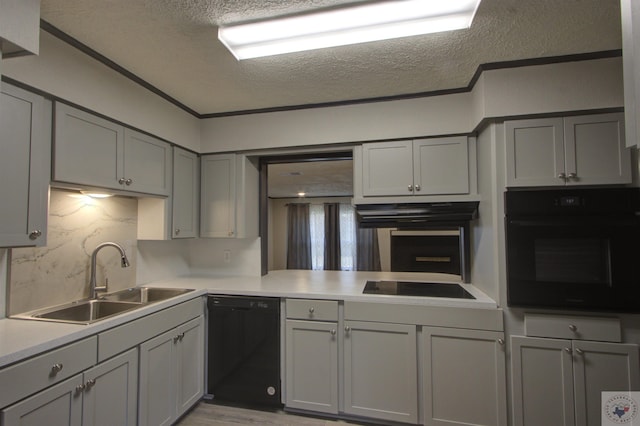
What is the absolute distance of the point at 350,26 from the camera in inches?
58.9

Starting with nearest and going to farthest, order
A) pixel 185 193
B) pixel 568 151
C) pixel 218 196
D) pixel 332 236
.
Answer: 1. pixel 568 151
2. pixel 185 193
3. pixel 218 196
4. pixel 332 236

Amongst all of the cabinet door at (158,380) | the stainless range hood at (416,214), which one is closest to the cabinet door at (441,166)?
the stainless range hood at (416,214)

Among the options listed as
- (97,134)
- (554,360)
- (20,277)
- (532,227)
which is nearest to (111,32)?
(97,134)

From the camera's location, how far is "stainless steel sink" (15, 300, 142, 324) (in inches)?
67.2

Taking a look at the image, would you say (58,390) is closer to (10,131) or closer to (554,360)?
(10,131)

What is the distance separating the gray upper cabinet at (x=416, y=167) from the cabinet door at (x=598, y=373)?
1161mm

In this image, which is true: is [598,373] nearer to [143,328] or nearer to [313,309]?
[313,309]

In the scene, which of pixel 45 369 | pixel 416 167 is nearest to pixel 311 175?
pixel 416 167

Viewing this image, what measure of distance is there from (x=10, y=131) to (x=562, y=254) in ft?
9.54

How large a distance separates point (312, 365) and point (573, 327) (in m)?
1.60

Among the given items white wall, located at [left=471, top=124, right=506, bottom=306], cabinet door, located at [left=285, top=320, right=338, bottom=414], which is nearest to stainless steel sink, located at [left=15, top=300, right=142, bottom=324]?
cabinet door, located at [left=285, top=320, right=338, bottom=414]

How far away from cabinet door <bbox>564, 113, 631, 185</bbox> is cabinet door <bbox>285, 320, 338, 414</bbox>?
1.78 m

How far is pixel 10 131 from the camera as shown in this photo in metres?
1.34

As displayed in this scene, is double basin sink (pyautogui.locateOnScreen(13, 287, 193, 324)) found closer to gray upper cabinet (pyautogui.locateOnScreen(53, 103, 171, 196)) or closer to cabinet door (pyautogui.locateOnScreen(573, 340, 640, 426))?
gray upper cabinet (pyautogui.locateOnScreen(53, 103, 171, 196))
